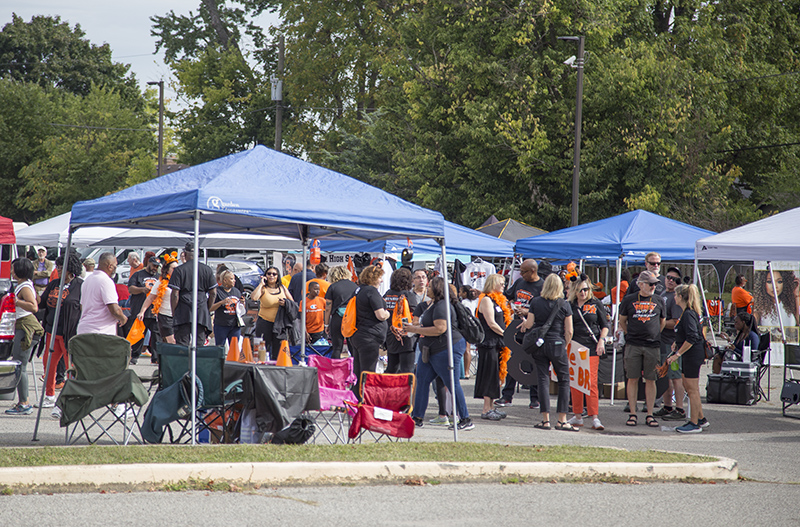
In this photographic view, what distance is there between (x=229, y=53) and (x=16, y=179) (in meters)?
16.8

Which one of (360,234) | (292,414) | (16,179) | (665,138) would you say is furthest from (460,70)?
(16,179)

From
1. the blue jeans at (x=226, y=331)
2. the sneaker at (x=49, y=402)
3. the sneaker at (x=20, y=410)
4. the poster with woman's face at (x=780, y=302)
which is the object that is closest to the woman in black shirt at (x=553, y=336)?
the blue jeans at (x=226, y=331)

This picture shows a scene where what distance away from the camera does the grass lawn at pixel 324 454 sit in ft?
20.8

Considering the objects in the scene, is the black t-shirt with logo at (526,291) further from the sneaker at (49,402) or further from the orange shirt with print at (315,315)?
the sneaker at (49,402)

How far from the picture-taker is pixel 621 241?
12992 mm

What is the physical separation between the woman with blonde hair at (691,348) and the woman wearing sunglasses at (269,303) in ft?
17.1

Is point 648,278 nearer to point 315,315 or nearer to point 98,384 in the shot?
point 315,315

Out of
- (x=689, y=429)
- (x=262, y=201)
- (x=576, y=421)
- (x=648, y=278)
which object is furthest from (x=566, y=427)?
(x=262, y=201)

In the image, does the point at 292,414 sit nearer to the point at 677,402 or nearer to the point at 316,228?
the point at 316,228

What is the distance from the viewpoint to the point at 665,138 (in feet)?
87.1

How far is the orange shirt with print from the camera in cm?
1237

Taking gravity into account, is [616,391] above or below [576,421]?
above

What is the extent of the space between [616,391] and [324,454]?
22.3 ft

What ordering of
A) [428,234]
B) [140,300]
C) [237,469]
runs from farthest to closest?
[140,300]
[428,234]
[237,469]
